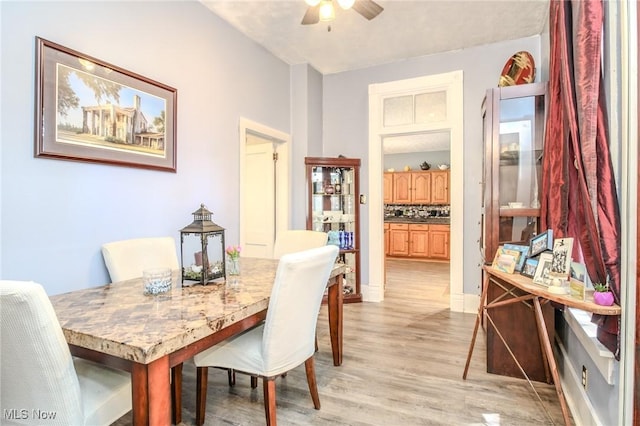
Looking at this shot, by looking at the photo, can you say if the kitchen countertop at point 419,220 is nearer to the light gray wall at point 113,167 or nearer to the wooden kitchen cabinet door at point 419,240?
the wooden kitchen cabinet door at point 419,240

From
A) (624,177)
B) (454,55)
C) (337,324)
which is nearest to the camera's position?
(624,177)

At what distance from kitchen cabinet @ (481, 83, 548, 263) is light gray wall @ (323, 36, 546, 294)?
110 centimetres

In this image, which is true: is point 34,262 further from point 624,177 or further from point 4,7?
point 624,177

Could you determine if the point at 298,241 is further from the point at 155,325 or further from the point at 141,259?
the point at 155,325

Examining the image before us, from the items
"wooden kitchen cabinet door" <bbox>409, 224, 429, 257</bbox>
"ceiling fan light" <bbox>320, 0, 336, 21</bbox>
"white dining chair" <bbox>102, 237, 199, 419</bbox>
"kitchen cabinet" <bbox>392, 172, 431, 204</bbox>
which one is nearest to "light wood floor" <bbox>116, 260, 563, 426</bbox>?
"white dining chair" <bbox>102, 237, 199, 419</bbox>

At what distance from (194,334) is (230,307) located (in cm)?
27

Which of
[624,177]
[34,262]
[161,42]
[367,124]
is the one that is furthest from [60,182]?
[367,124]

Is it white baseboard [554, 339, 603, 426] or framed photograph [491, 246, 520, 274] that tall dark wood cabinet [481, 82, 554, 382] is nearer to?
framed photograph [491, 246, 520, 274]

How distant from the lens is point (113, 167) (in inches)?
89.2

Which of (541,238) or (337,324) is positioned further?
(337,324)

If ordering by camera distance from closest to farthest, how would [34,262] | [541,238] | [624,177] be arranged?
[624,177], [34,262], [541,238]

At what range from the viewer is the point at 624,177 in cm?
140

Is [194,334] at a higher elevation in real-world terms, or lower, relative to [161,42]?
A: lower

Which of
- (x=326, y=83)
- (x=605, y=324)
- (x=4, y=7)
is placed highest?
(x=326, y=83)
